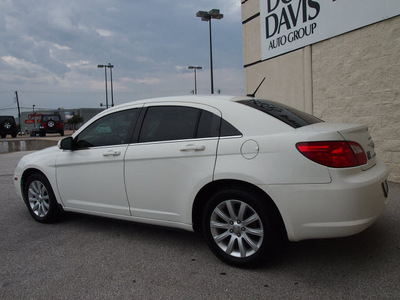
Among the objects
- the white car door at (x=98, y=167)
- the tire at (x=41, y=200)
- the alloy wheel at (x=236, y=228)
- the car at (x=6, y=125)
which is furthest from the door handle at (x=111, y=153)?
the car at (x=6, y=125)

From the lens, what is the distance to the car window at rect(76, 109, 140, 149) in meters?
3.89

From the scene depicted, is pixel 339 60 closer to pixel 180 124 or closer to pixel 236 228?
pixel 180 124

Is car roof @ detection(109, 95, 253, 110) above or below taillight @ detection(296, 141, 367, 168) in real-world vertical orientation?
above

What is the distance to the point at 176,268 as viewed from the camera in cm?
319

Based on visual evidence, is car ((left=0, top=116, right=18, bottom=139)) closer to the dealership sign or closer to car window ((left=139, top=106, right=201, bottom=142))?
the dealership sign

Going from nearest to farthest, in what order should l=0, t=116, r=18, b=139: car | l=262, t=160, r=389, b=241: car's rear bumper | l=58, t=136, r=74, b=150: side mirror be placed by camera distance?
l=262, t=160, r=389, b=241: car's rear bumper → l=58, t=136, r=74, b=150: side mirror → l=0, t=116, r=18, b=139: car

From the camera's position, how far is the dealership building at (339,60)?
611 cm

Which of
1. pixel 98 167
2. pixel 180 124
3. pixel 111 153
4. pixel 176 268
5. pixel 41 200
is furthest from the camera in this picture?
pixel 41 200

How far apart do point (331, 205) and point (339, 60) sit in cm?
514

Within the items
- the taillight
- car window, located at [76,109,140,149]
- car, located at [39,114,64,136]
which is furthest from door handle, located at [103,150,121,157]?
car, located at [39,114,64,136]

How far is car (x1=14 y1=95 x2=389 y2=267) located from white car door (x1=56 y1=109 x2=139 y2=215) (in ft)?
0.04

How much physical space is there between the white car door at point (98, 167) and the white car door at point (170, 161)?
0.17 m

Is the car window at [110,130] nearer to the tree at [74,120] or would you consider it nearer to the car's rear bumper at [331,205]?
the car's rear bumper at [331,205]

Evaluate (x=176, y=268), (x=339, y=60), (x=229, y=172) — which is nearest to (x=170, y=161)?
(x=229, y=172)
